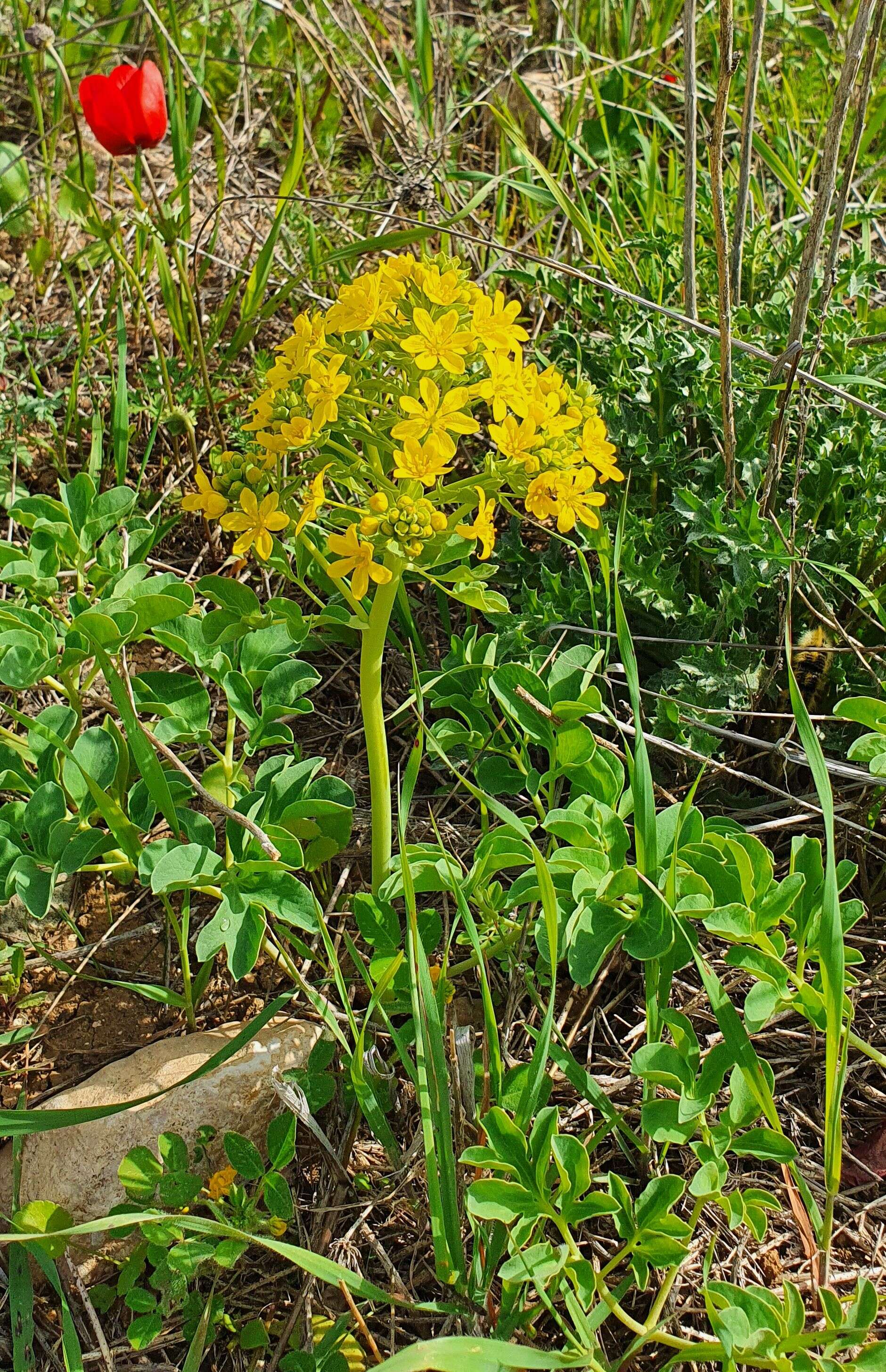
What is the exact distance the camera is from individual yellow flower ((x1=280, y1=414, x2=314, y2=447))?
4.52ft

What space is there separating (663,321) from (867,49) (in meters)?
0.99

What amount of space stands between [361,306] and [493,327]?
17 centimetres

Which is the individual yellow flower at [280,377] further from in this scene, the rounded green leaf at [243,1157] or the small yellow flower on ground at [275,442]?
the rounded green leaf at [243,1157]

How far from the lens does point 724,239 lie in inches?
73.8

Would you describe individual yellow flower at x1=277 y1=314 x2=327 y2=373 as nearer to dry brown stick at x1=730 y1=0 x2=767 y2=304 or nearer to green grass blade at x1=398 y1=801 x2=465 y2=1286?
green grass blade at x1=398 y1=801 x2=465 y2=1286

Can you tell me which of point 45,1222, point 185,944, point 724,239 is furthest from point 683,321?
point 45,1222

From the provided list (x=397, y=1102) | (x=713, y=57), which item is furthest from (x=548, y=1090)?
(x=713, y=57)

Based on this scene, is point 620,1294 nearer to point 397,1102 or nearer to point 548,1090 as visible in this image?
A: point 548,1090

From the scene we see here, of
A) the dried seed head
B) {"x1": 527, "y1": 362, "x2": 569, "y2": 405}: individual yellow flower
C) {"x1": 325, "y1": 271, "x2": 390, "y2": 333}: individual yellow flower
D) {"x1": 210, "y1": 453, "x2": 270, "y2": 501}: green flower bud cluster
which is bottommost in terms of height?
{"x1": 210, "y1": 453, "x2": 270, "y2": 501}: green flower bud cluster

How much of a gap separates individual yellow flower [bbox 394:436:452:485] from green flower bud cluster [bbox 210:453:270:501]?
199 mm

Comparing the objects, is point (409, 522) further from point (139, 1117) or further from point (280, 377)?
point (139, 1117)

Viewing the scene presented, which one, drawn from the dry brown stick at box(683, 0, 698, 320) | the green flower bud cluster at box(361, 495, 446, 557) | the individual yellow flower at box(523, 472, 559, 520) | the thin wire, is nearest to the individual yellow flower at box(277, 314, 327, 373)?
the green flower bud cluster at box(361, 495, 446, 557)

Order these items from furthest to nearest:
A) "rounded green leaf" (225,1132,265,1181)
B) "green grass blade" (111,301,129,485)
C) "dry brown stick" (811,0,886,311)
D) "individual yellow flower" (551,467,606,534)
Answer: "green grass blade" (111,301,129,485) < "dry brown stick" (811,0,886,311) < "rounded green leaf" (225,1132,265,1181) < "individual yellow flower" (551,467,606,534)

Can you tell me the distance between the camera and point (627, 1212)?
4.39 feet
